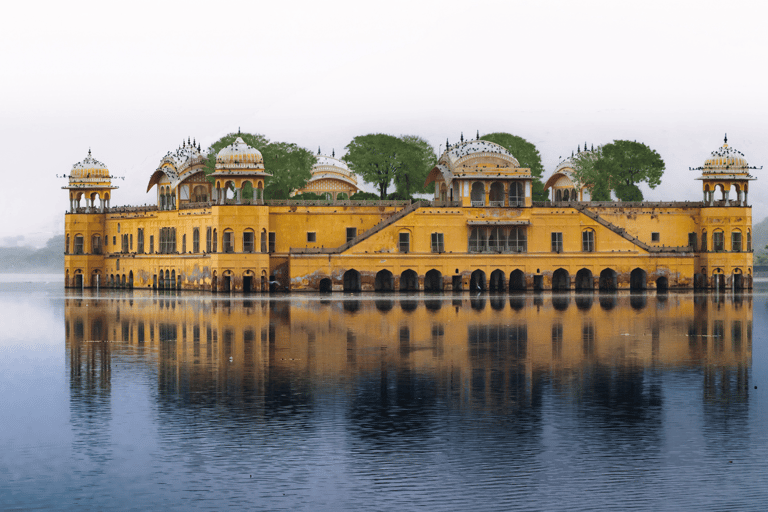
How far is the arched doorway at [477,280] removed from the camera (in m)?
79.5

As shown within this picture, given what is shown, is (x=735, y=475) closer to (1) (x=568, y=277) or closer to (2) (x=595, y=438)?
(2) (x=595, y=438)

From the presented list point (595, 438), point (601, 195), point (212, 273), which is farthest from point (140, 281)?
point (595, 438)

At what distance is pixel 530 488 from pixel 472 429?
412 cm

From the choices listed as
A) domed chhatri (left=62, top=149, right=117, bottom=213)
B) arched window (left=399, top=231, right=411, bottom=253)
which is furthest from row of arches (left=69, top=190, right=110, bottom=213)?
arched window (left=399, top=231, right=411, bottom=253)

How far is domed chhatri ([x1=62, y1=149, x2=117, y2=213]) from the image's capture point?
89.9m

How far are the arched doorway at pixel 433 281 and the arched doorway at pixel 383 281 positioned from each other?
2463 millimetres

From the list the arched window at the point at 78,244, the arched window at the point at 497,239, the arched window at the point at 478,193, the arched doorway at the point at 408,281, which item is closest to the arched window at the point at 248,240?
the arched doorway at the point at 408,281

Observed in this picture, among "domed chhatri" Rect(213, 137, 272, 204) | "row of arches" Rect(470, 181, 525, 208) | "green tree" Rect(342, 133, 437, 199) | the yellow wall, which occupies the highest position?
"green tree" Rect(342, 133, 437, 199)

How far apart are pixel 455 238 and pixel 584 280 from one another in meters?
10.9

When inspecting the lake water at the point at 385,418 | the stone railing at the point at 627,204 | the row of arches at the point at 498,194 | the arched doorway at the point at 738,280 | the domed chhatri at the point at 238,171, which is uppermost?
the domed chhatri at the point at 238,171

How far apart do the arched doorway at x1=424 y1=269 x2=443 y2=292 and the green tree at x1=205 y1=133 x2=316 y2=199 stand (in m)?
16.3

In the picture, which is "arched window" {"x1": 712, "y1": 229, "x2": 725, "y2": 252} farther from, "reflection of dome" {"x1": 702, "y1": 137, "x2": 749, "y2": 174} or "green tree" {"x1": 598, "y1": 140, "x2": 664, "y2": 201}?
"green tree" {"x1": 598, "y1": 140, "x2": 664, "y2": 201}

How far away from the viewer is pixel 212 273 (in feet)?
248

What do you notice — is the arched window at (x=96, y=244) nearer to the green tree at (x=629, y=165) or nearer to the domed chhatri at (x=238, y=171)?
the domed chhatri at (x=238, y=171)
